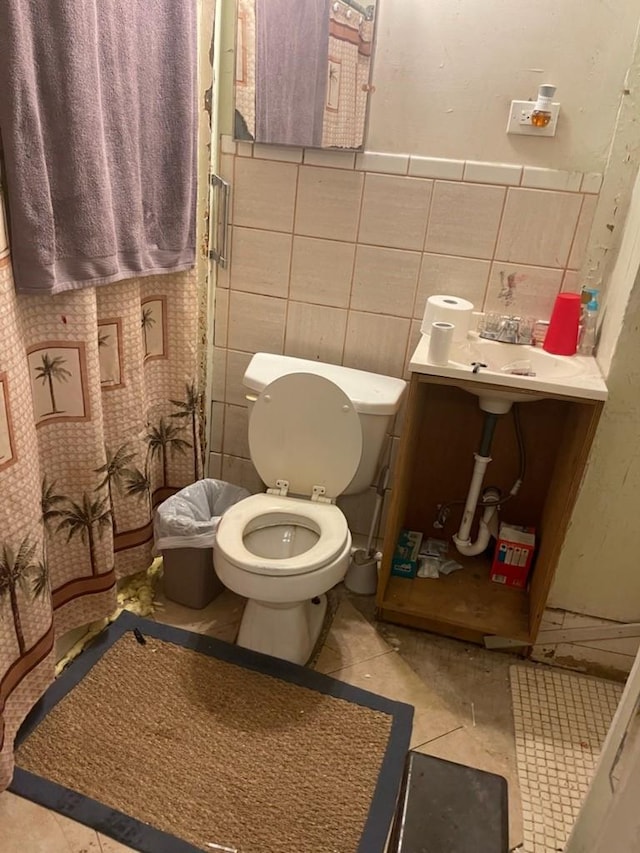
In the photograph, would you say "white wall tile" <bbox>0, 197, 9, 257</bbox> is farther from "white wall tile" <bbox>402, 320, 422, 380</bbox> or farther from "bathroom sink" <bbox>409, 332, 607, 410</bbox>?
"white wall tile" <bbox>402, 320, 422, 380</bbox>

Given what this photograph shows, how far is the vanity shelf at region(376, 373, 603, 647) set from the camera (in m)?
1.81

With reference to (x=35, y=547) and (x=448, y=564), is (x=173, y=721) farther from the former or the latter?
(x=448, y=564)

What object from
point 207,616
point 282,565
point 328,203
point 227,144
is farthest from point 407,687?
point 227,144

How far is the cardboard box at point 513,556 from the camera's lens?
2.01 metres

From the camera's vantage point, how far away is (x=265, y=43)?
5.91ft

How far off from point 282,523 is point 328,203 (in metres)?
0.98

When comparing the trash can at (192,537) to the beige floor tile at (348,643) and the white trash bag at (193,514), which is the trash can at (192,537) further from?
the beige floor tile at (348,643)

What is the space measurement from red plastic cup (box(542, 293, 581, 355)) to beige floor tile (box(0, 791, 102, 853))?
5.42ft

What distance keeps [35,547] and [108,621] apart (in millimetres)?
562

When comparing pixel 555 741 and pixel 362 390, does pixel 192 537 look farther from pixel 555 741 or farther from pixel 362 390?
pixel 555 741

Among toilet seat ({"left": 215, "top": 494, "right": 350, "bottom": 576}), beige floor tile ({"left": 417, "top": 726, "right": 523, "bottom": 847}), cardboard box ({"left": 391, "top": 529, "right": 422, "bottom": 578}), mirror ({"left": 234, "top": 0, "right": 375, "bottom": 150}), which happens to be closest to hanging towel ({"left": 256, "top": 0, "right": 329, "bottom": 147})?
mirror ({"left": 234, "top": 0, "right": 375, "bottom": 150})

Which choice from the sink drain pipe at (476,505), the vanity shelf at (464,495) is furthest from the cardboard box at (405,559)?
the sink drain pipe at (476,505)

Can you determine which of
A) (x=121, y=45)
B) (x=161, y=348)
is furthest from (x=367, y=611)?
(x=121, y=45)

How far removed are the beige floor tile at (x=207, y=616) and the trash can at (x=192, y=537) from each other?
2 centimetres
